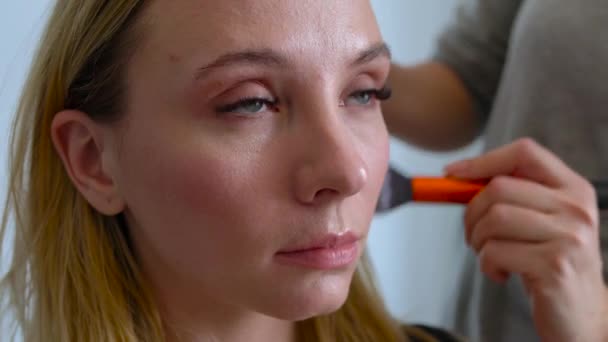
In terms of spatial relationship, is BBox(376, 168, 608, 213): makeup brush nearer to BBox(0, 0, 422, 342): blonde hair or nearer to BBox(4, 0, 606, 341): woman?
BBox(4, 0, 606, 341): woman

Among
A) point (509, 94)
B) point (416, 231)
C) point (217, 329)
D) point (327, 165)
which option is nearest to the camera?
point (327, 165)

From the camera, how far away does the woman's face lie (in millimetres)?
563

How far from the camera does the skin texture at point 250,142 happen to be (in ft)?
1.85

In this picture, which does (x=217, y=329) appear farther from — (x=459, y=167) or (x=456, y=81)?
(x=456, y=81)

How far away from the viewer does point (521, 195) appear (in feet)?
2.36

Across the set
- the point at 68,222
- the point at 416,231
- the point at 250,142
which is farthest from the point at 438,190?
the point at 416,231

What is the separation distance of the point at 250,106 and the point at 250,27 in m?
0.06

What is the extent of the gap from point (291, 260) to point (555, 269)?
0.29 meters

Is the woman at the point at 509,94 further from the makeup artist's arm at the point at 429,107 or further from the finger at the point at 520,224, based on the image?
the finger at the point at 520,224

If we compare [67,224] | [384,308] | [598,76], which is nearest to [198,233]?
[67,224]

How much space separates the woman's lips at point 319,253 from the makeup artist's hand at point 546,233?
8.2 inches

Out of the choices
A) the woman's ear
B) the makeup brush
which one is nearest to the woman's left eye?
Answer: the makeup brush

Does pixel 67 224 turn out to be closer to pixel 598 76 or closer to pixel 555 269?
pixel 555 269

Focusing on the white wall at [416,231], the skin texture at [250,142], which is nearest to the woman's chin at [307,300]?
the skin texture at [250,142]
